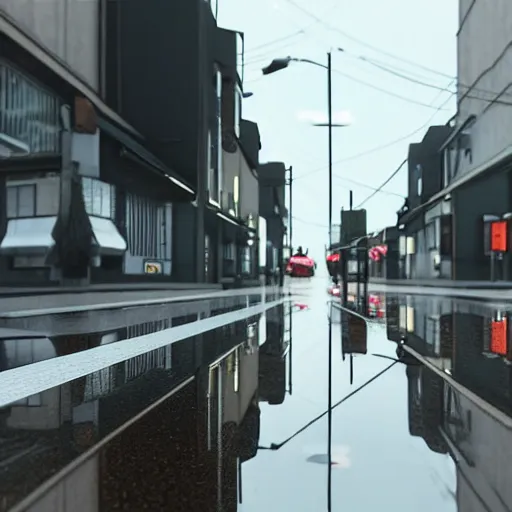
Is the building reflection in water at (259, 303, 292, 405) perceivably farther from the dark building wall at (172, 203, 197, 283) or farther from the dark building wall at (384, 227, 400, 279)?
the dark building wall at (384, 227, 400, 279)

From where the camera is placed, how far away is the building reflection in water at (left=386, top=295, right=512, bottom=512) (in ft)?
8.57

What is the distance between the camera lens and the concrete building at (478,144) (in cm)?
2784

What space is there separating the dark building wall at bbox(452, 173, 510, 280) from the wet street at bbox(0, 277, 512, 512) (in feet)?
87.7

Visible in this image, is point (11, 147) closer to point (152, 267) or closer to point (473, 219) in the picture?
point (152, 267)

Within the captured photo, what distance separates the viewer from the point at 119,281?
64.4 feet

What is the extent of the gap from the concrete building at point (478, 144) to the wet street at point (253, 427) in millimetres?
22416

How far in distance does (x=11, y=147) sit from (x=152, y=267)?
36.0ft

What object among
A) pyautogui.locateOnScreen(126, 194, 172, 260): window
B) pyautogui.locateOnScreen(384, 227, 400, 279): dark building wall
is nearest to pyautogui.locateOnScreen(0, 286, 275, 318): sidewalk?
pyautogui.locateOnScreen(126, 194, 172, 260): window

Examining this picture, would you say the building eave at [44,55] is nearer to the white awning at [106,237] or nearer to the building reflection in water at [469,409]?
the white awning at [106,237]

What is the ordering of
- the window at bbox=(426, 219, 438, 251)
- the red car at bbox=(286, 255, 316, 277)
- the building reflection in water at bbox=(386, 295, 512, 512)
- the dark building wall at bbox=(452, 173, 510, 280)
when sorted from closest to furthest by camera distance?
the building reflection in water at bbox=(386, 295, 512, 512) < the dark building wall at bbox=(452, 173, 510, 280) < the window at bbox=(426, 219, 438, 251) < the red car at bbox=(286, 255, 316, 277)

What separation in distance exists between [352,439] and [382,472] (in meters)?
0.56

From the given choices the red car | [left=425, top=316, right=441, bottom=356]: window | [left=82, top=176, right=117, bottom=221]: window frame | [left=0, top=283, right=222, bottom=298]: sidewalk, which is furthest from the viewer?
the red car

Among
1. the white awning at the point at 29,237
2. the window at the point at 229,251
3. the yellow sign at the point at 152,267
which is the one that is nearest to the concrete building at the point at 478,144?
the window at the point at 229,251

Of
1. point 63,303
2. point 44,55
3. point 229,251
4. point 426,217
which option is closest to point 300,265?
point 426,217
